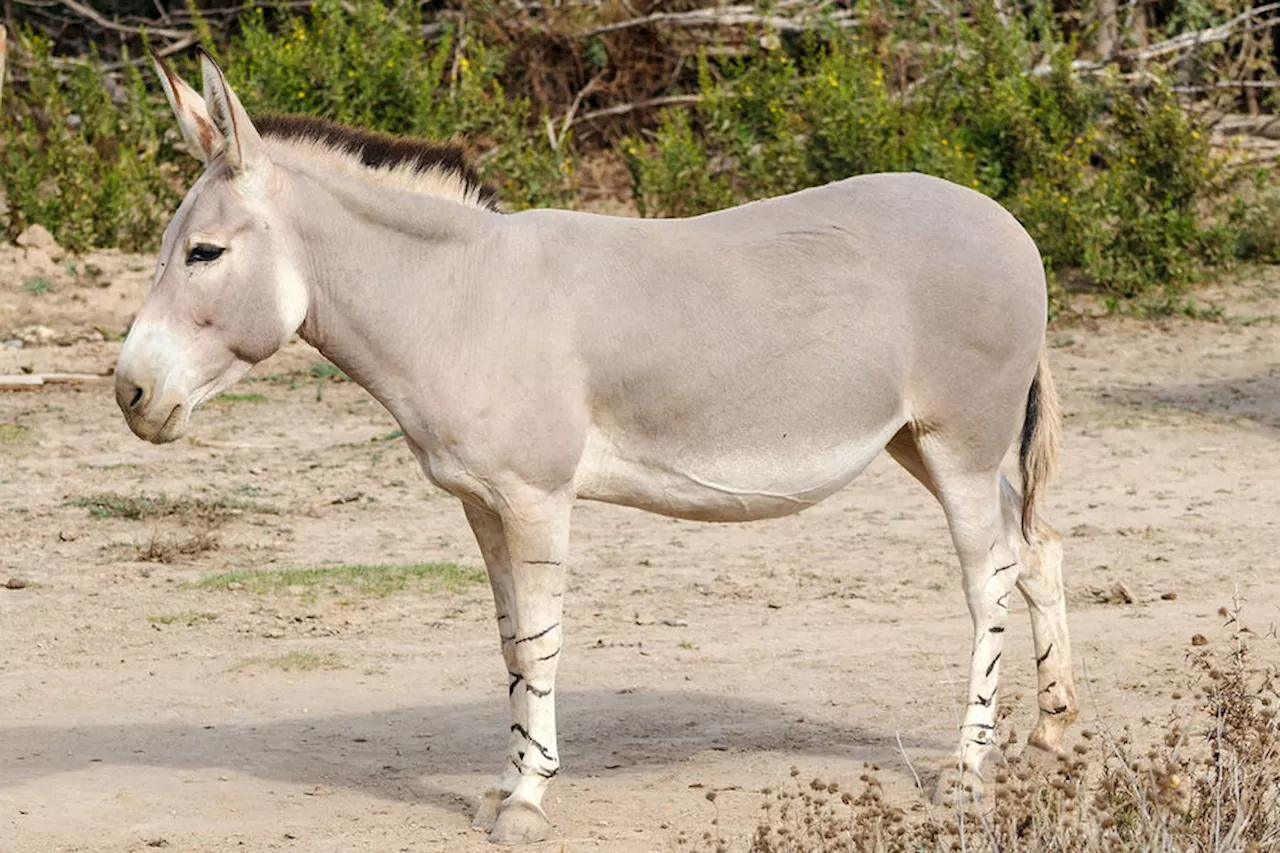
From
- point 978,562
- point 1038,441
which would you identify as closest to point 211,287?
point 978,562

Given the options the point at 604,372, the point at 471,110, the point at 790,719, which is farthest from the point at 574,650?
the point at 471,110

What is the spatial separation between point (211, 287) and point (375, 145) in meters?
0.70

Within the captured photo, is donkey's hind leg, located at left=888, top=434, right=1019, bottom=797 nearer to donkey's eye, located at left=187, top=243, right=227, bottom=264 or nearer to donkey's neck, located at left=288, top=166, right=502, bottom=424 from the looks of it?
donkey's neck, located at left=288, top=166, right=502, bottom=424

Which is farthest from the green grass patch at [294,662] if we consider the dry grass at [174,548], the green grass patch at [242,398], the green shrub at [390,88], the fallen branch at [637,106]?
the fallen branch at [637,106]

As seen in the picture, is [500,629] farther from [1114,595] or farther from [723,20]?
[723,20]

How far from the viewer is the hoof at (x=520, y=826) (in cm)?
500

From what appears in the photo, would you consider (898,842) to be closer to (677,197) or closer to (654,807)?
(654,807)

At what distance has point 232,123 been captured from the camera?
463 cm

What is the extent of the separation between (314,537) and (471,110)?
6.56 m

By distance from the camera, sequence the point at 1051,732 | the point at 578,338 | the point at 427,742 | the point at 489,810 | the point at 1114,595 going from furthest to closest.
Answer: the point at 1114,595, the point at 427,742, the point at 1051,732, the point at 489,810, the point at 578,338

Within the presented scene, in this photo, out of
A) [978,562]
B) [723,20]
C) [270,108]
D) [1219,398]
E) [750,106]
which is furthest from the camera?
[723,20]

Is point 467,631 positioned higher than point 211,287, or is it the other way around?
point 211,287

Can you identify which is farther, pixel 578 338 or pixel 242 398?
pixel 242 398

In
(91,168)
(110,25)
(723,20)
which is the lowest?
(91,168)
